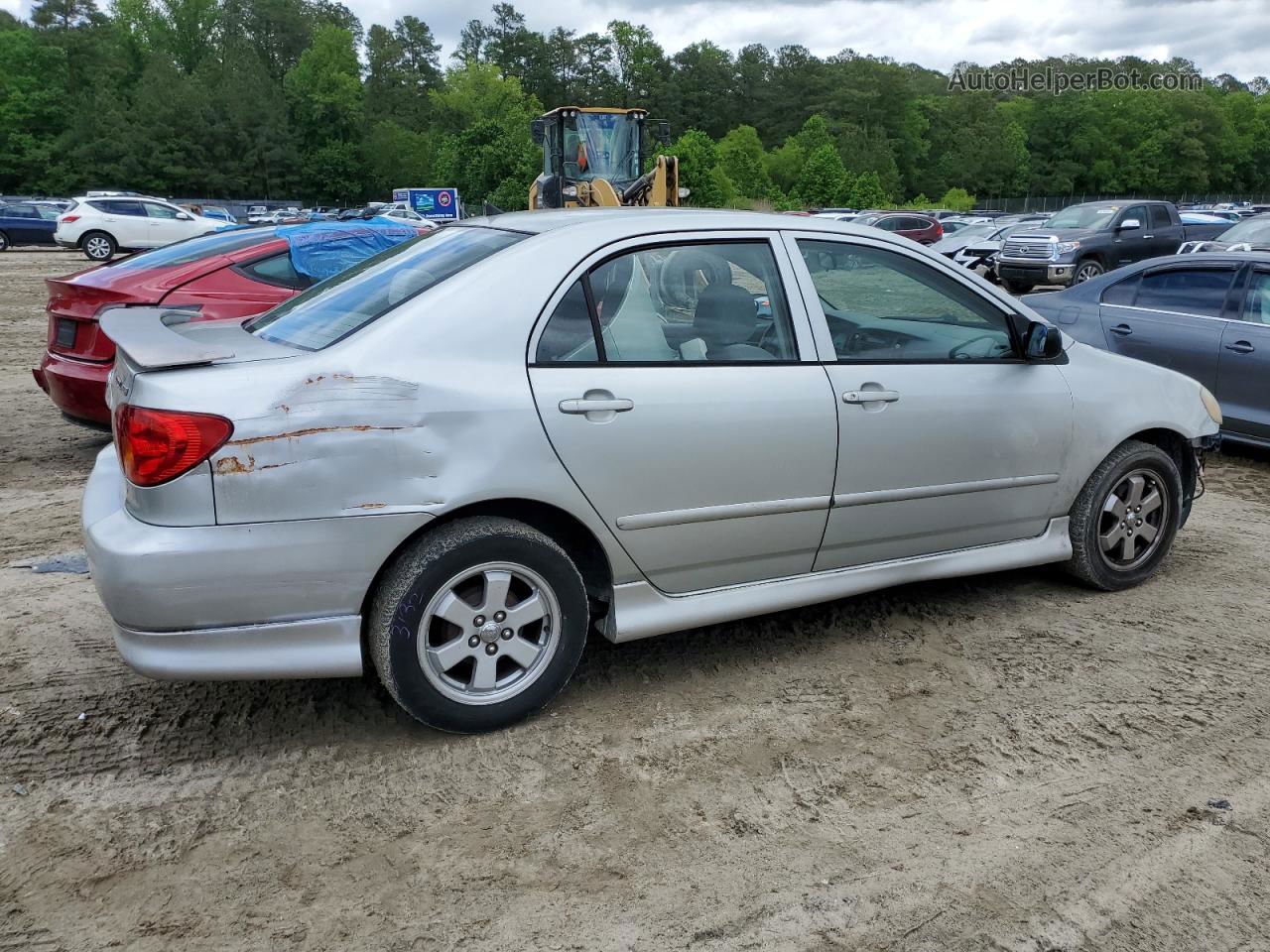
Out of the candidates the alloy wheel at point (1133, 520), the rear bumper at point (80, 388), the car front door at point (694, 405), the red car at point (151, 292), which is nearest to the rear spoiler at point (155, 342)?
the car front door at point (694, 405)

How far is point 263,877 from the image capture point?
2.79 meters

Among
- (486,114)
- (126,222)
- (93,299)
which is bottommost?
(93,299)

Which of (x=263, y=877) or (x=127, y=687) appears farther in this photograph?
(x=127, y=687)

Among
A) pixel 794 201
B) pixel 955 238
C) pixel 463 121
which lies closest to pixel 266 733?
pixel 955 238

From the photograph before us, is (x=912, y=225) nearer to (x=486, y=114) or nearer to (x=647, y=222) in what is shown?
(x=647, y=222)

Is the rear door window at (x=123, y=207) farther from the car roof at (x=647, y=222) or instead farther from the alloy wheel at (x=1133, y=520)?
the alloy wheel at (x=1133, y=520)

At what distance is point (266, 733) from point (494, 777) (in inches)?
32.2

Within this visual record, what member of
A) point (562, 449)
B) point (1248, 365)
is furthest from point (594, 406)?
point (1248, 365)

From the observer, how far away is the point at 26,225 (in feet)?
106

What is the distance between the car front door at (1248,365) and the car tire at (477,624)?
5.68 m

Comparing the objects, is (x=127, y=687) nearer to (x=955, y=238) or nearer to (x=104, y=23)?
(x=955, y=238)

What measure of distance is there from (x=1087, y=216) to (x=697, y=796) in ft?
64.6

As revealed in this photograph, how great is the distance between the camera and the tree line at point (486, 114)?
258ft

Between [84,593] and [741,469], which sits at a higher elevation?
[741,469]
